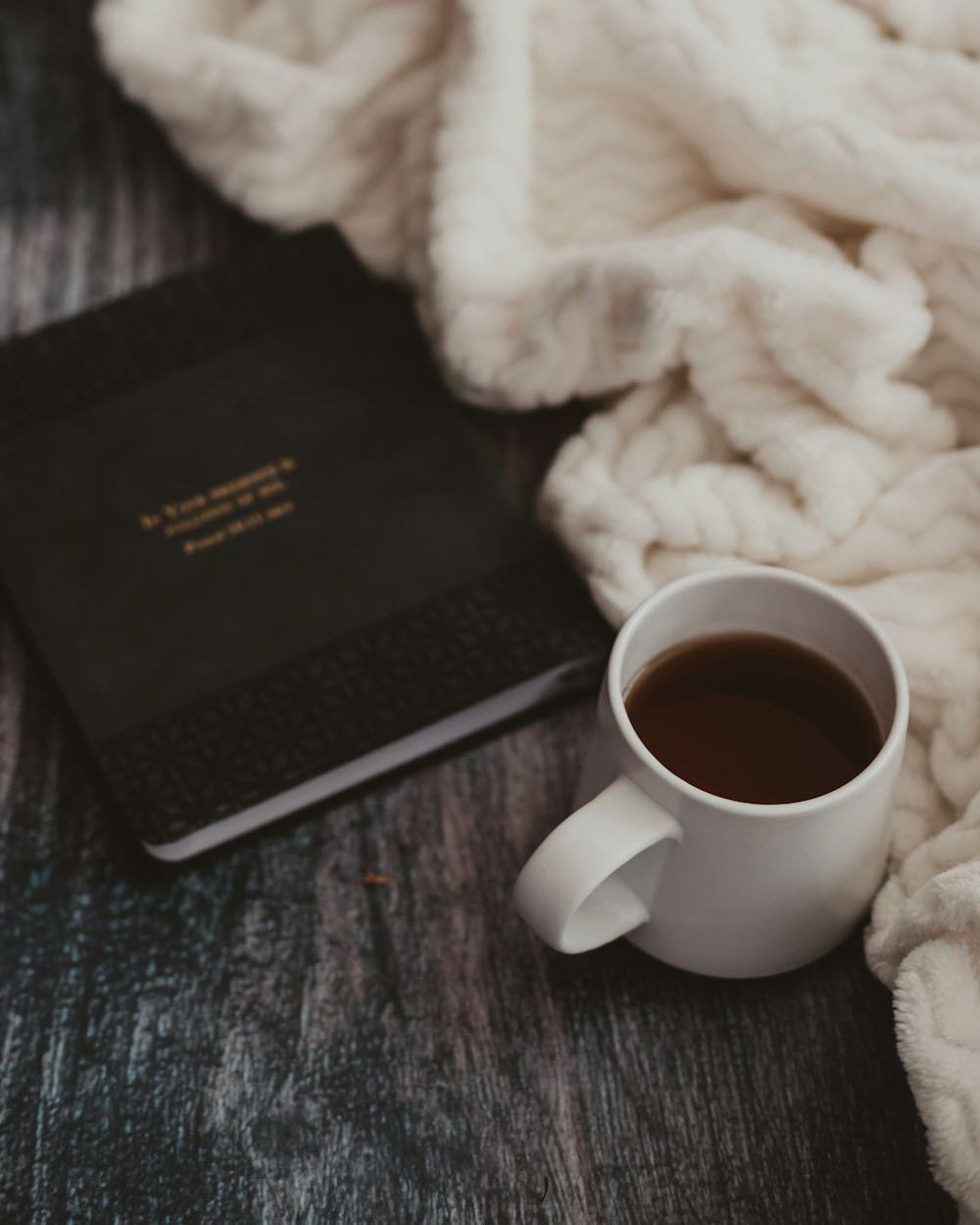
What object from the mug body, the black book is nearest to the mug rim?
the mug body

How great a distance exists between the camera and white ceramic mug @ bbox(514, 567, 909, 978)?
1.32 ft

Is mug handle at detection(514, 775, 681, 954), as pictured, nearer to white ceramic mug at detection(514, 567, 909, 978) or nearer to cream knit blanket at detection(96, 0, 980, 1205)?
white ceramic mug at detection(514, 567, 909, 978)

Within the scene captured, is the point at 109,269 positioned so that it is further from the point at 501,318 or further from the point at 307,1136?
the point at 307,1136

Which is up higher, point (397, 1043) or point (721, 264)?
point (721, 264)

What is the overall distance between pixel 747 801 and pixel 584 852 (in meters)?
0.09

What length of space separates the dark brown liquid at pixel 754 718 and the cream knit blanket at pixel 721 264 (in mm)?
55

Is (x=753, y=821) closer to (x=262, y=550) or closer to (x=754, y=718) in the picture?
(x=754, y=718)

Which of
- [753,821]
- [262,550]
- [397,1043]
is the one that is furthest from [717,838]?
[262,550]

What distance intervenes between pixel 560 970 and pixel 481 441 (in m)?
0.29

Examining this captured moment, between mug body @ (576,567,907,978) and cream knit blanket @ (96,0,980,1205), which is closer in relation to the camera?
mug body @ (576,567,907,978)

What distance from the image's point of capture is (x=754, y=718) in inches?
19.1

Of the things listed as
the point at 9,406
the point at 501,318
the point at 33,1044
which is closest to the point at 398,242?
the point at 501,318

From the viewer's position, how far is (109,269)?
76 cm

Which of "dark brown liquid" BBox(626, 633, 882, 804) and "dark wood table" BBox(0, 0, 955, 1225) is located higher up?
"dark brown liquid" BBox(626, 633, 882, 804)
